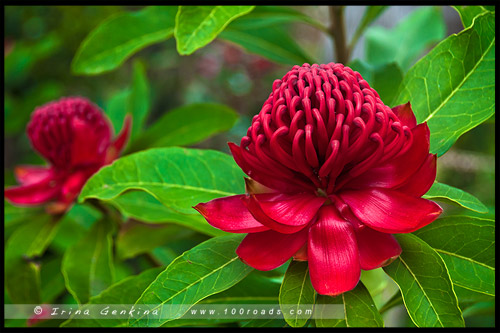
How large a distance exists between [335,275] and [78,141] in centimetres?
81

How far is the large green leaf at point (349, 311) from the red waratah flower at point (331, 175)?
0.07 meters

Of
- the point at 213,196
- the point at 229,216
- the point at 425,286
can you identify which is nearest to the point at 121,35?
the point at 213,196

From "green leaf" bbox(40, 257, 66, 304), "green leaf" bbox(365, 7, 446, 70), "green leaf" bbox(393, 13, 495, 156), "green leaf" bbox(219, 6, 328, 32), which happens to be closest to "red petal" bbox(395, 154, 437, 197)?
"green leaf" bbox(393, 13, 495, 156)

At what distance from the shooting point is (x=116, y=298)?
3.26 ft

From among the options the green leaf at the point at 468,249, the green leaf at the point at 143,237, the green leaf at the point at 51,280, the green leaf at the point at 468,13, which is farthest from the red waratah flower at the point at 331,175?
the green leaf at the point at 51,280

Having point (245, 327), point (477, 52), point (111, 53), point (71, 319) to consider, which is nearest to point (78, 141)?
point (111, 53)

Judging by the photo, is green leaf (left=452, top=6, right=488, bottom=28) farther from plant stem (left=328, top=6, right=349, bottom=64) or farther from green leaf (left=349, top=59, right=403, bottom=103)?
plant stem (left=328, top=6, right=349, bottom=64)

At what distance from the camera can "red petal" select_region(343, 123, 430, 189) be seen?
79 cm

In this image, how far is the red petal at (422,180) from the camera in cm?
77

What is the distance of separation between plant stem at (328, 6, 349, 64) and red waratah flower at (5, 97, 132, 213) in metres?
0.70

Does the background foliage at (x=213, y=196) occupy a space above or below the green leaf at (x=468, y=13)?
below

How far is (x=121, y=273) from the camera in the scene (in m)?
1.67

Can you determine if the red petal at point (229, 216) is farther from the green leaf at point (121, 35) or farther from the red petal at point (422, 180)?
the green leaf at point (121, 35)

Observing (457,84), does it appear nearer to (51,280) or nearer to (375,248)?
(375,248)
